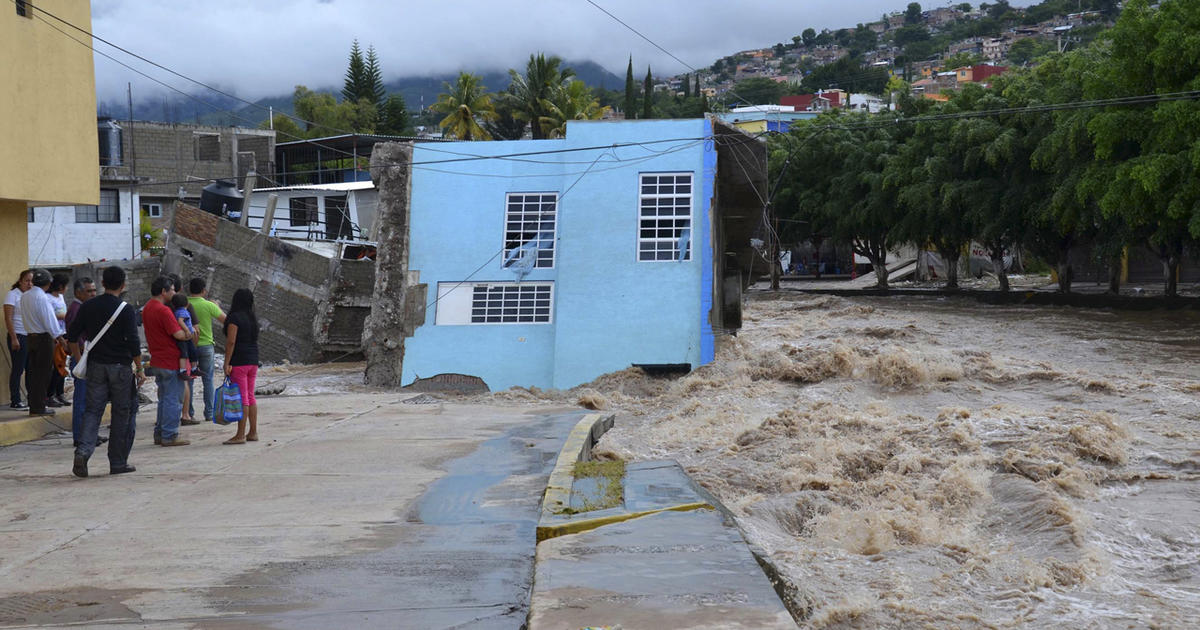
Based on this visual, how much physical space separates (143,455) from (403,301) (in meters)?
9.82

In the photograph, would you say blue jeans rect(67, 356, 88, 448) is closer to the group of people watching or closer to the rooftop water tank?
the group of people watching

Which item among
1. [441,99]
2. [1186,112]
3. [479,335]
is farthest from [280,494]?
[441,99]

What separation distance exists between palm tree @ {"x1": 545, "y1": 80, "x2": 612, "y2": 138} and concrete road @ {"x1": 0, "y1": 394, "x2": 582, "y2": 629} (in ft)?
137

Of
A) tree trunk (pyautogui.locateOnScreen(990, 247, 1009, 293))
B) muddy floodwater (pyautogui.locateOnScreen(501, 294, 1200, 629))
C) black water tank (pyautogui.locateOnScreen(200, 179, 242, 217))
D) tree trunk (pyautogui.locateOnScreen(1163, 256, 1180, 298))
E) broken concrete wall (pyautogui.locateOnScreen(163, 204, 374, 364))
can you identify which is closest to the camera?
muddy floodwater (pyautogui.locateOnScreen(501, 294, 1200, 629))

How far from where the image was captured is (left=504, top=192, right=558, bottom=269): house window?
1919 cm

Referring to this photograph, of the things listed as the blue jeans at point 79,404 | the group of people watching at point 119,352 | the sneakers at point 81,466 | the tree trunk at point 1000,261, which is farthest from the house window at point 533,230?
the tree trunk at point 1000,261

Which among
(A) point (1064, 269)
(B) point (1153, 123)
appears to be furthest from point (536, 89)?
(B) point (1153, 123)

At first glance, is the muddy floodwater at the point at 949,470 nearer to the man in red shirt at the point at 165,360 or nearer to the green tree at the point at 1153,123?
the green tree at the point at 1153,123

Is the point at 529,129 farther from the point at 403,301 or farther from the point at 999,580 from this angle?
the point at 999,580

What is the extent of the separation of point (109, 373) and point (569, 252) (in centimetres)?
1122

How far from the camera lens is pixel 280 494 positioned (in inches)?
298

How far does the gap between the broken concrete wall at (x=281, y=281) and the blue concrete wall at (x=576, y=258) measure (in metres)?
6.77

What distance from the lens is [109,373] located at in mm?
8344

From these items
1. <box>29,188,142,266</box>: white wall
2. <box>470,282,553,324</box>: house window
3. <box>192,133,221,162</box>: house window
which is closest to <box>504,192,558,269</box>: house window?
<box>470,282,553,324</box>: house window
